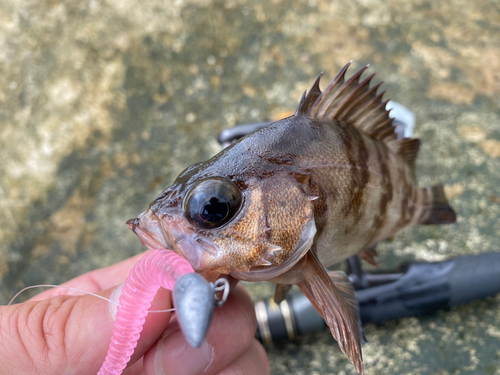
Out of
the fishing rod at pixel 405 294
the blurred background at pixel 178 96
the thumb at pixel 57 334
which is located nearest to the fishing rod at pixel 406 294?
the fishing rod at pixel 405 294

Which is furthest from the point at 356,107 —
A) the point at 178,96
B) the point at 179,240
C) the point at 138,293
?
the point at 178,96

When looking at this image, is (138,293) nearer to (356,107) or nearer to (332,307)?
(332,307)

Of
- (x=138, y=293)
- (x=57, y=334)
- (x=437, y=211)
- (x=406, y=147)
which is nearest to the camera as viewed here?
(x=138, y=293)

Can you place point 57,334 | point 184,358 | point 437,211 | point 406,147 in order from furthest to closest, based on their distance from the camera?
point 437,211 → point 406,147 → point 184,358 → point 57,334

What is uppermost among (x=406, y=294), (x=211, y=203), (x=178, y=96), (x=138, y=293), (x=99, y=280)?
(x=178, y=96)

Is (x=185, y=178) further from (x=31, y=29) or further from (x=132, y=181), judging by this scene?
(x=31, y=29)
